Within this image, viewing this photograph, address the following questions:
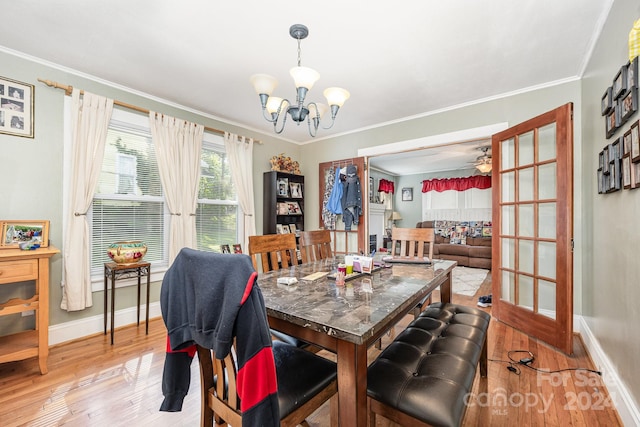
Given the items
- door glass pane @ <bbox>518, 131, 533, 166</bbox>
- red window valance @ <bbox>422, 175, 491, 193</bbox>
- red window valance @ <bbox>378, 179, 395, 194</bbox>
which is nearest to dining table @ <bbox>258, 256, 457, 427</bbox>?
door glass pane @ <bbox>518, 131, 533, 166</bbox>

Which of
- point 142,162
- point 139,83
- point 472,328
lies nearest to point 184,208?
point 142,162

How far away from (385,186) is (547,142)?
5271 millimetres

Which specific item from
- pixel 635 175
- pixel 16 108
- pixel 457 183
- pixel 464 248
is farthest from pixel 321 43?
pixel 457 183

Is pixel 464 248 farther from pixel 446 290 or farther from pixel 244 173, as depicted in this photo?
pixel 244 173

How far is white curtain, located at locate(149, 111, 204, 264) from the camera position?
3.02m

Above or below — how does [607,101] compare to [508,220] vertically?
above

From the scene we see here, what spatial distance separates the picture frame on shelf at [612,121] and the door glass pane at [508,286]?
152 cm

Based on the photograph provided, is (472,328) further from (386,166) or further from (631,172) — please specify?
(386,166)

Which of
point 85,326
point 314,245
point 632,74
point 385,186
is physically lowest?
point 85,326

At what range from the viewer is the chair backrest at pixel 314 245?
7.88ft

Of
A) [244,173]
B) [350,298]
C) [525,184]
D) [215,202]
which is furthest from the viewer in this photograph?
[244,173]

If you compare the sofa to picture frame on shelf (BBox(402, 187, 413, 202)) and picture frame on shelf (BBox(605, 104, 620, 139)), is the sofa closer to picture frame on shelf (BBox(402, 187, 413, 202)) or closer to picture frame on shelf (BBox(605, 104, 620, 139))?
picture frame on shelf (BBox(402, 187, 413, 202))

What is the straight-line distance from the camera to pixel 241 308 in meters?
0.80

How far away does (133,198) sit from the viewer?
2930 millimetres
